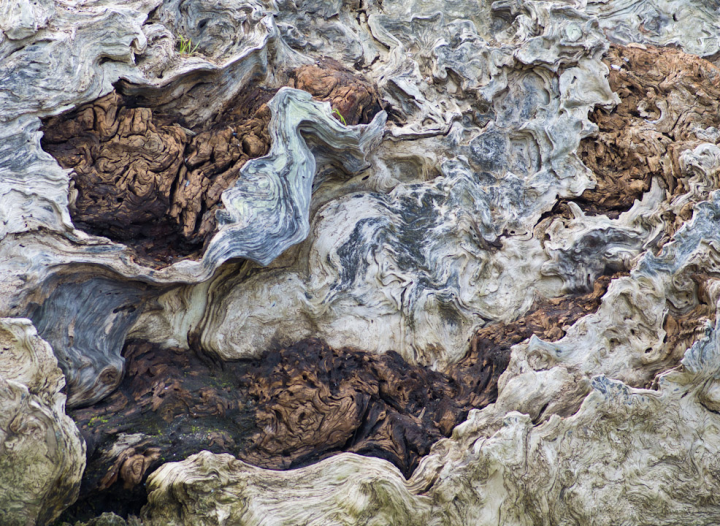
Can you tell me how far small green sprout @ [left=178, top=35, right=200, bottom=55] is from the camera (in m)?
4.98

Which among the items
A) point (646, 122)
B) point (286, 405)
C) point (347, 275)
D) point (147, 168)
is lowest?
point (286, 405)

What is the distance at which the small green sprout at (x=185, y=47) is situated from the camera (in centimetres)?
498

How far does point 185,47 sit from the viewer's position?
5031mm

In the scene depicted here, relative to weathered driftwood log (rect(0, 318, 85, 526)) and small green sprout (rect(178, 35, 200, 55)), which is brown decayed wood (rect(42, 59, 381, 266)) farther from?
weathered driftwood log (rect(0, 318, 85, 526))

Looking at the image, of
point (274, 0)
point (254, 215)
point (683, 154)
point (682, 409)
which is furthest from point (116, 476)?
point (683, 154)

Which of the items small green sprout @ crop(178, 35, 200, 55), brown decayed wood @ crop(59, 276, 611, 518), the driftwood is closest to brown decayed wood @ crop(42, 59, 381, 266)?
the driftwood

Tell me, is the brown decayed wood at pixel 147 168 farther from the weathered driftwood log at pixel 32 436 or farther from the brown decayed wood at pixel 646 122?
the brown decayed wood at pixel 646 122

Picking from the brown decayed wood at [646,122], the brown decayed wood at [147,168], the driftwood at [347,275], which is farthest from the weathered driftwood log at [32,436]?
the brown decayed wood at [646,122]

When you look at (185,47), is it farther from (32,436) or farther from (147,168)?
(32,436)

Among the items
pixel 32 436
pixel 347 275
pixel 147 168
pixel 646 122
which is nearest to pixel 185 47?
pixel 147 168

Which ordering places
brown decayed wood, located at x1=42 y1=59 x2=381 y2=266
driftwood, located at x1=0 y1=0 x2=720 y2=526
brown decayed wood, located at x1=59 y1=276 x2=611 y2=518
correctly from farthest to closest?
brown decayed wood, located at x1=42 y1=59 x2=381 y2=266 < brown decayed wood, located at x1=59 y1=276 x2=611 y2=518 < driftwood, located at x1=0 y1=0 x2=720 y2=526

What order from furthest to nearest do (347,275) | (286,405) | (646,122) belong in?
(646,122), (347,275), (286,405)

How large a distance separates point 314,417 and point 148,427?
1224 millimetres

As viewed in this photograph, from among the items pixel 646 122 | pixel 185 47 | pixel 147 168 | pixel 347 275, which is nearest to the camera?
pixel 147 168
